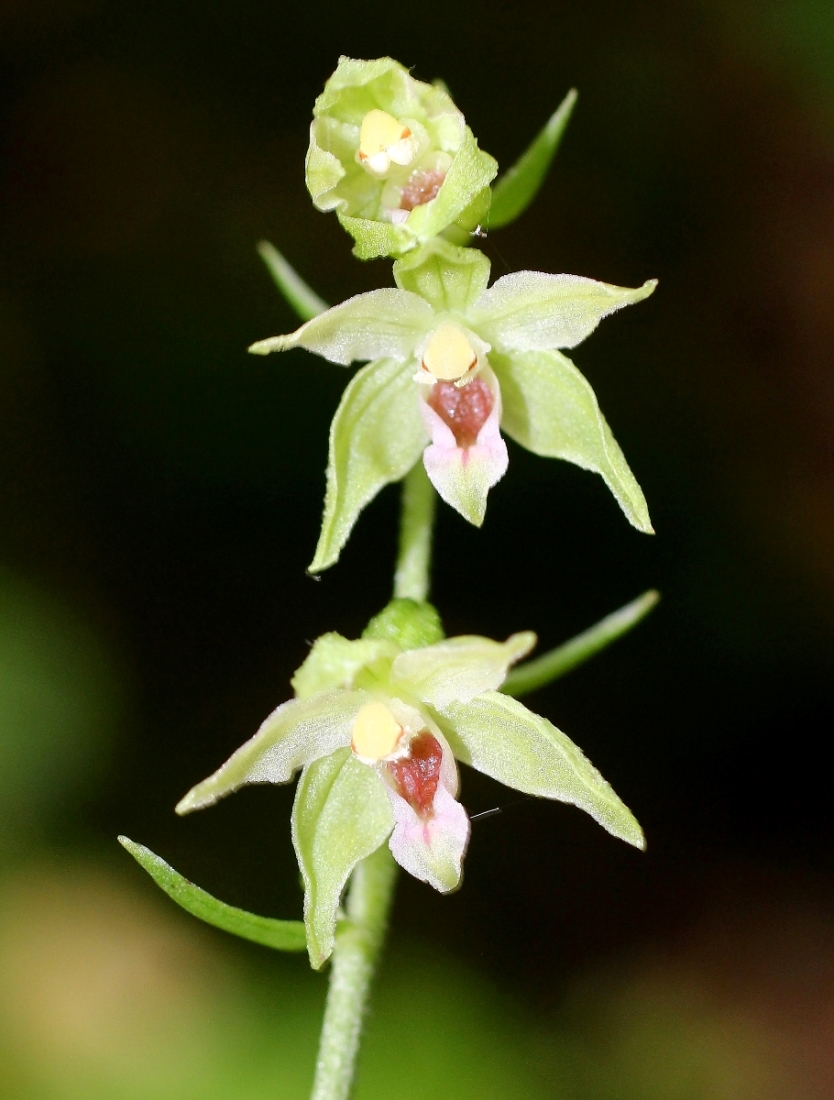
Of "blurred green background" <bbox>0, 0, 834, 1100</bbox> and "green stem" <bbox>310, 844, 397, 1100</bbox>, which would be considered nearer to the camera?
"green stem" <bbox>310, 844, 397, 1100</bbox>

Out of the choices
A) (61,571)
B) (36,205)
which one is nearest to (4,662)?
(61,571)

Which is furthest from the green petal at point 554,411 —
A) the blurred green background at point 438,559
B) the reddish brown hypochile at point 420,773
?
the blurred green background at point 438,559

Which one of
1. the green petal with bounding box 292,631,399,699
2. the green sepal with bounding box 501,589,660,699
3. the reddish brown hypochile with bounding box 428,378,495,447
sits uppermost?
the reddish brown hypochile with bounding box 428,378,495,447

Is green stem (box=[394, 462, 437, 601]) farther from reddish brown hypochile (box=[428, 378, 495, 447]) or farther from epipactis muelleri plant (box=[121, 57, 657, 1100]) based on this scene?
reddish brown hypochile (box=[428, 378, 495, 447])

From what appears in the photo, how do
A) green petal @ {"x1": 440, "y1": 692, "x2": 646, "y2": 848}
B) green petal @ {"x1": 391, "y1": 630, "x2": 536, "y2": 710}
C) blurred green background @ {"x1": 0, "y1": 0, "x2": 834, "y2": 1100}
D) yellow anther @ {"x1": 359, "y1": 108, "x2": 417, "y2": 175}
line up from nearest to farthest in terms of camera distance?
1. green petal @ {"x1": 391, "y1": 630, "x2": 536, "y2": 710}
2. green petal @ {"x1": 440, "y1": 692, "x2": 646, "y2": 848}
3. yellow anther @ {"x1": 359, "y1": 108, "x2": 417, "y2": 175}
4. blurred green background @ {"x1": 0, "y1": 0, "x2": 834, "y2": 1100}

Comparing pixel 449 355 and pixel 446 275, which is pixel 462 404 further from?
pixel 446 275

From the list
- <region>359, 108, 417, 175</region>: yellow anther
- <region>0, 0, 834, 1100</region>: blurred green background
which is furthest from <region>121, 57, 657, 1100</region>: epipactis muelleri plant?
<region>0, 0, 834, 1100</region>: blurred green background
